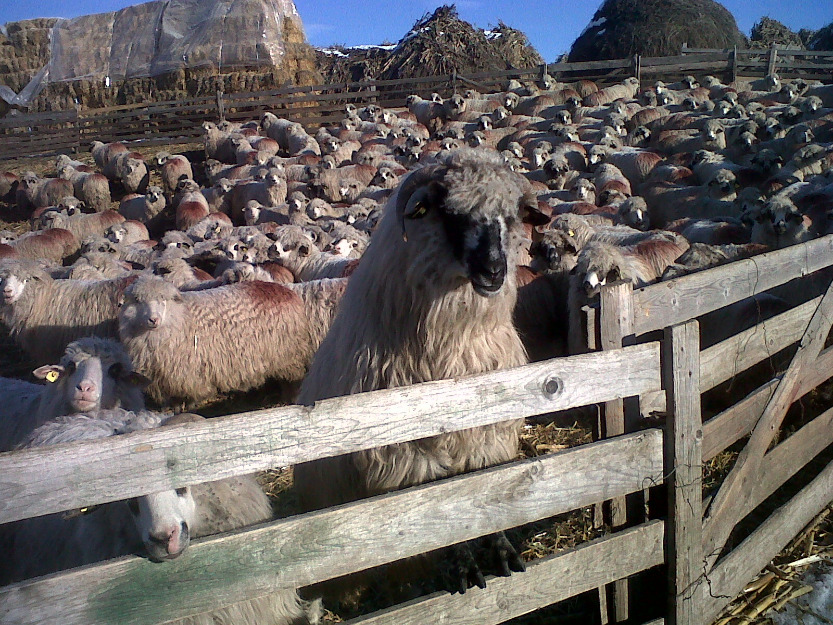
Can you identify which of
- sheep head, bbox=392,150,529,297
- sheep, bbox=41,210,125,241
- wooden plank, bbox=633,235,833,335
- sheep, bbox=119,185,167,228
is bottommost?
wooden plank, bbox=633,235,833,335

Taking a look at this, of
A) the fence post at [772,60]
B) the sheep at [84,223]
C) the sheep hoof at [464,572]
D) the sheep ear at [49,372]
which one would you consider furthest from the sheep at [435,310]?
the fence post at [772,60]

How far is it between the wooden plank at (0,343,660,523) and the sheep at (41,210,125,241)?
38.3ft

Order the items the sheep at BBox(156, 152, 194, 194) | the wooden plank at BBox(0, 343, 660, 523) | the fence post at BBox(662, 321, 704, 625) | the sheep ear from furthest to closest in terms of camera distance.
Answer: the sheep at BBox(156, 152, 194, 194) < the sheep ear < the fence post at BBox(662, 321, 704, 625) < the wooden plank at BBox(0, 343, 660, 523)

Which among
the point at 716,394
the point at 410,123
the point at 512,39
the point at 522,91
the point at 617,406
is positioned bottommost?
the point at 716,394

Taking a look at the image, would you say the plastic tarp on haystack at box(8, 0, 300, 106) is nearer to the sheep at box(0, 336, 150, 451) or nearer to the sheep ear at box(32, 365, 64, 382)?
the sheep at box(0, 336, 150, 451)

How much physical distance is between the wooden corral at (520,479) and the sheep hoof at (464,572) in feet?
0.16

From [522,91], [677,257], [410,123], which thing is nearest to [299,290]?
[677,257]

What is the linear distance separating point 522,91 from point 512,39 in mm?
14577

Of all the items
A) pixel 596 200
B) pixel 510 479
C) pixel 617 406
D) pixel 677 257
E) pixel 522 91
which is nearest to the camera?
pixel 510 479

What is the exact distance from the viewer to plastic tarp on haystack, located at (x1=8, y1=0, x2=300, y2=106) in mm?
25375

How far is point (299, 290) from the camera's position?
20.9 feet

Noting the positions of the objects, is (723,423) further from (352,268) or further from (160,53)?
(160,53)

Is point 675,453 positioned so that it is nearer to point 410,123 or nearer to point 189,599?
point 189,599

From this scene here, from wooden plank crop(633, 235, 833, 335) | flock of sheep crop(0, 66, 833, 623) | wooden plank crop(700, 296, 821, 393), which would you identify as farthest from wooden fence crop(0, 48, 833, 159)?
wooden plank crop(700, 296, 821, 393)
